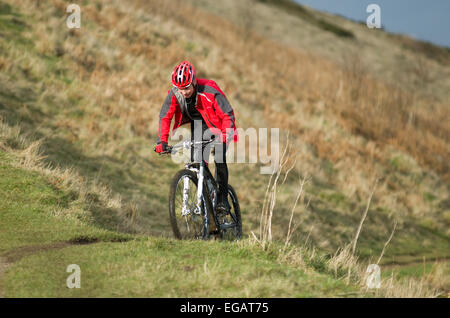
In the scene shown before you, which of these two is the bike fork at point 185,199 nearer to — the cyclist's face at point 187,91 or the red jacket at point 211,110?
the red jacket at point 211,110

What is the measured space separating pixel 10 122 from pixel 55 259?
815cm

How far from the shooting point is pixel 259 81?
25.0 m

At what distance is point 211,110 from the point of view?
7664 mm

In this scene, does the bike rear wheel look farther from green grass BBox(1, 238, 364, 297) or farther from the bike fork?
green grass BBox(1, 238, 364, 297)

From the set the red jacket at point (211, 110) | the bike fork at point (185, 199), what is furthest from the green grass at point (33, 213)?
the red jacket at point (211, 110)

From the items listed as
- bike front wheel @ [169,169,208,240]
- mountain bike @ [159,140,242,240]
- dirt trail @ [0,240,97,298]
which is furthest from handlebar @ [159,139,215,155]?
dirt trail @ [0,240,97,298]

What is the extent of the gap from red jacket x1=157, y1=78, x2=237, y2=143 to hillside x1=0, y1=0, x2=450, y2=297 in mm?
1608

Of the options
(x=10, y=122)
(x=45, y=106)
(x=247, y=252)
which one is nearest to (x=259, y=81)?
(x=45, y=106)

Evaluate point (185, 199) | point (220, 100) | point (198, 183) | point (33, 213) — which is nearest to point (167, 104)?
point (220, 100)

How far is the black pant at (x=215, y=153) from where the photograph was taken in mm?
7555

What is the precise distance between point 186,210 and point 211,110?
4.89ft

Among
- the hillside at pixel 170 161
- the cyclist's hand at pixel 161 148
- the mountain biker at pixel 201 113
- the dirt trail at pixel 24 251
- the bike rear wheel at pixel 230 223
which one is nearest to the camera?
the dirt trail at pixel 24 251

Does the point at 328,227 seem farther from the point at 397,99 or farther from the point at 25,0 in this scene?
the point at 397,99

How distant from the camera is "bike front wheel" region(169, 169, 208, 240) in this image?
711 centimetres
